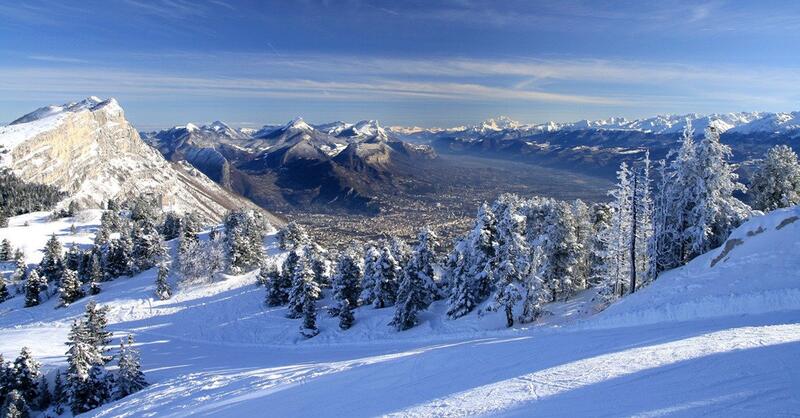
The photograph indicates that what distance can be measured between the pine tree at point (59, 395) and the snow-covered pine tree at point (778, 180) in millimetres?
58000

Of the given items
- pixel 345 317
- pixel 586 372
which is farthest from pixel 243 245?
pixel 586 372

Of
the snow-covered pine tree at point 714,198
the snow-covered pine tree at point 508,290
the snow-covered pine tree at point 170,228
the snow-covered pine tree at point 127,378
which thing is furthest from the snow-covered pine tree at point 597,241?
the snow-covered pine tree at point 170,228

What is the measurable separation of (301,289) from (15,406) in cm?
2376

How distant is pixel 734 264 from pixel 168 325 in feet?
176

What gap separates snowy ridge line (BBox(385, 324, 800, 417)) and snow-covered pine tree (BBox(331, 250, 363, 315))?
33956mm

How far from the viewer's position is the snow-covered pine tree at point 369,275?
47281mm

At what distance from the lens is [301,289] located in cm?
4669

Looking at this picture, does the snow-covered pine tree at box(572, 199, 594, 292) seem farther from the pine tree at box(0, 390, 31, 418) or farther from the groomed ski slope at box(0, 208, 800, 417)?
the pine tree at box(0, 390, 31, 418)

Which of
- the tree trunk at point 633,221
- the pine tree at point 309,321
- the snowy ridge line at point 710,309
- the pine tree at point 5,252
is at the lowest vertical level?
the pine tree at point 309,321

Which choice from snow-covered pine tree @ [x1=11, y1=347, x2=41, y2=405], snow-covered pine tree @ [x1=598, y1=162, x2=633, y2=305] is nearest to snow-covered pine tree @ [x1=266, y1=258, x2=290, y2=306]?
snow-covered pine tree @ [x1=11, y1=347, x2=41, y2=405]

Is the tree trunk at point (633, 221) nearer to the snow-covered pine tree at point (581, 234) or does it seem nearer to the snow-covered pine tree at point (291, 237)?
the snow-covered pine tree at point (581, 234)

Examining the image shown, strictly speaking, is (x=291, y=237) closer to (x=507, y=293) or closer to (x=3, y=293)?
(x=3, y=293)

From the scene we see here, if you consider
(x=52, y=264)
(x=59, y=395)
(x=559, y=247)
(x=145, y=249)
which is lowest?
(x=59, y=395)

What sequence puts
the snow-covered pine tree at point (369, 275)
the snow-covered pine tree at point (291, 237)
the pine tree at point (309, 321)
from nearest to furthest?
the pine tree at point (309, 321) → the snow-covered pine tree at point (369, 275) → the snow-covered pine tree at point (291, 237)
